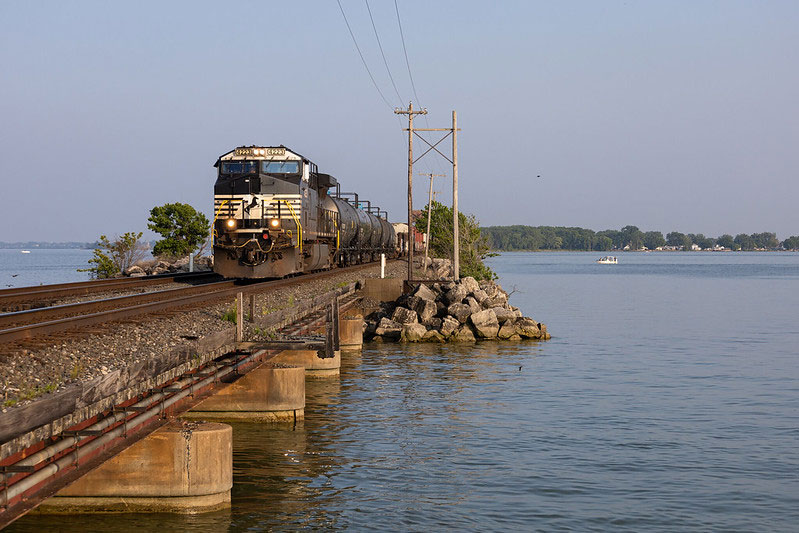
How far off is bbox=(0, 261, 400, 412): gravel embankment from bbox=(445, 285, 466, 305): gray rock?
22.0 m

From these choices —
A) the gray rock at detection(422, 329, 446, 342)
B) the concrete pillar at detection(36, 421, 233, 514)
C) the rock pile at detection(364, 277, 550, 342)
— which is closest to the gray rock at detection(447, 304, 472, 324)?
the rock pile at detection(364, 277, 550, 342)

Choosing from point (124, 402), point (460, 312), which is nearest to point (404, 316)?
point (460, 312)

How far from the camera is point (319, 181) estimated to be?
40.3 meters

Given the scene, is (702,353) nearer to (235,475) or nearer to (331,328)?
(331,328)

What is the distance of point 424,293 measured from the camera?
40.8 m

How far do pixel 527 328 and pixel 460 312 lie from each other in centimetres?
325

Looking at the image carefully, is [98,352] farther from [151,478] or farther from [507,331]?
[507,331]

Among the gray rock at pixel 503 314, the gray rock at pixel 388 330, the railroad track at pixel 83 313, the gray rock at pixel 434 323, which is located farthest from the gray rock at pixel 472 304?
the railroad track at pixel 83 313

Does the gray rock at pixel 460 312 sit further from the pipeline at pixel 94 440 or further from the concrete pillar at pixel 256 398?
the pipeline at pixel 94 440

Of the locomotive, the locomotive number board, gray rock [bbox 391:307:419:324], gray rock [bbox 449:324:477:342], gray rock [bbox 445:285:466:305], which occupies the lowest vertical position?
gray rock [bbox 449:324:477:342]

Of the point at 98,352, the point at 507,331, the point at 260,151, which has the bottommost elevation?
the point at 507,331

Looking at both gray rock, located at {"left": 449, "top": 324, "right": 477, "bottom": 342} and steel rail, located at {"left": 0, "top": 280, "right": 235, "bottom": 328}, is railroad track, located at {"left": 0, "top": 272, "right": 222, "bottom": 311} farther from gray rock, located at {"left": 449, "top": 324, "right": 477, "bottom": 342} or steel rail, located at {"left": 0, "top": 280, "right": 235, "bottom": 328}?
gray rock, located at {"left": 449, "top": 324, "right": 477, "bottom": 342}

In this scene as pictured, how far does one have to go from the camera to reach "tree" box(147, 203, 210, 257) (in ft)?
201

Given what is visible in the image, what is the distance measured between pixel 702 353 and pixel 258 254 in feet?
65.0
